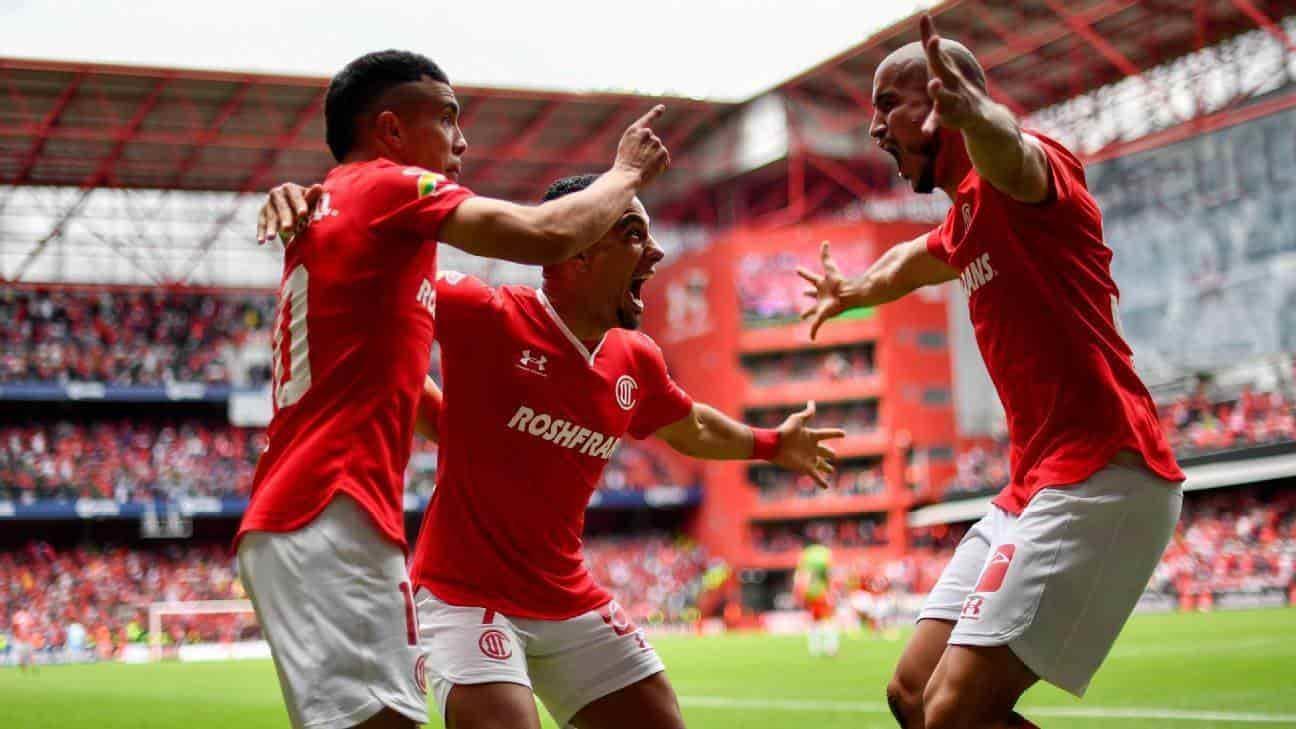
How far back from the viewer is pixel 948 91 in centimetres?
384

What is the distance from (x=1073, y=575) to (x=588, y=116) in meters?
42.9

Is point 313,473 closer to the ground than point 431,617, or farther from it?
farther from it

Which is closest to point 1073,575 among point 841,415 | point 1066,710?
point 1066,710

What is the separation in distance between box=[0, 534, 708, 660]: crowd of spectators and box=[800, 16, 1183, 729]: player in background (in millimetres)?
33718

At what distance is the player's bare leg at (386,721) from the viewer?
3.40m

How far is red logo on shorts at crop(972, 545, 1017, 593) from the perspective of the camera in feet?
14.1

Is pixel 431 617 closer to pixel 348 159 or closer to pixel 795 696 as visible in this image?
pixel 348 159

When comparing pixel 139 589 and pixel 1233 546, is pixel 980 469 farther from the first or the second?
pixel 139 589

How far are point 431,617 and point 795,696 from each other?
10.2 m

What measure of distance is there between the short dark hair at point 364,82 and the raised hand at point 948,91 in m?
1.41

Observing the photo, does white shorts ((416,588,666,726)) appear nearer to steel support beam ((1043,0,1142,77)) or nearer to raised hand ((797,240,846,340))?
raised hand ((797,240,846,340))

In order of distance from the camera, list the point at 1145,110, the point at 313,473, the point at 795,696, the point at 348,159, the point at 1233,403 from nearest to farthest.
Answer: the point at 313,473 < the point at 348,159 < the point at 795,696 < the point at 1233,403 < the point at 1145,110

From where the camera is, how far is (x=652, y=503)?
53469 mm

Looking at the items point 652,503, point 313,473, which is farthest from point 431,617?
point 652,503
